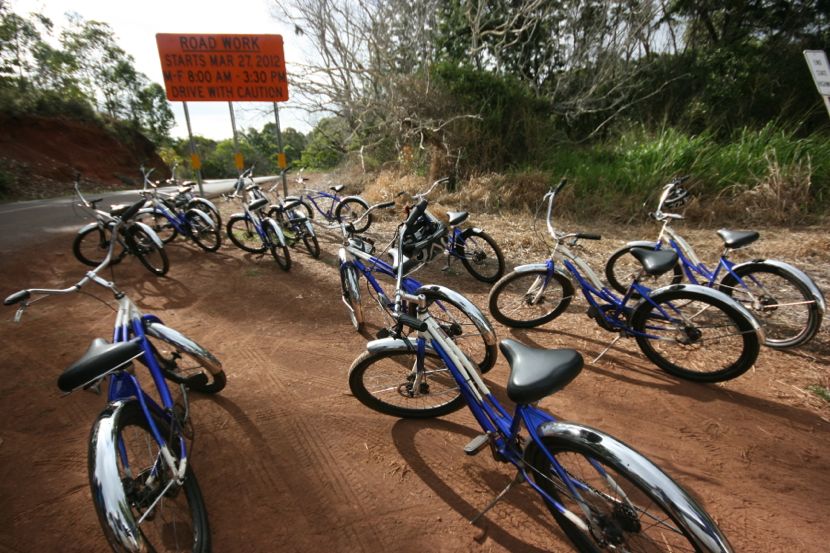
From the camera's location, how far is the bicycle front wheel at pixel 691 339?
7.71ft

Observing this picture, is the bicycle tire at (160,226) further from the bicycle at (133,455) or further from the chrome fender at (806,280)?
the chrome fender at (806,280)

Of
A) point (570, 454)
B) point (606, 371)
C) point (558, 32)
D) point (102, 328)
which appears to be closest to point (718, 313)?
point (606, 371)

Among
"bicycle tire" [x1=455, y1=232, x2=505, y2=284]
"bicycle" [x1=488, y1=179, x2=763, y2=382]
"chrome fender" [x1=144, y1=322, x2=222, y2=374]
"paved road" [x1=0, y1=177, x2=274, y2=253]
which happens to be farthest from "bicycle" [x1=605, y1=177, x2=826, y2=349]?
"paved road" [x1=0, y1=177, x2=274, y2=253]

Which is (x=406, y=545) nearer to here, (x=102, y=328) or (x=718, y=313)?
(x=718, y=313)

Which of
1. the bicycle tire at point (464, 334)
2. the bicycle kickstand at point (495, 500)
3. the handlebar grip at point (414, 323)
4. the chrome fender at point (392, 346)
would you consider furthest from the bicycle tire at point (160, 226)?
the bicycle kickstand at point (495, 500)

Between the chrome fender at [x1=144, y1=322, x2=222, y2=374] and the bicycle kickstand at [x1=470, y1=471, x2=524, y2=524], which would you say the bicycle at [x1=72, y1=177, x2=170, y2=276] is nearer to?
the chrome fender at [x1=144, y1=322, x2=222, y2=374]

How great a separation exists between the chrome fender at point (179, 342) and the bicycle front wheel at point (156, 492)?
21.0 inches

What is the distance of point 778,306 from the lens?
2777mm

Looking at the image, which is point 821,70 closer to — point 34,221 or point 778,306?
point 778,306

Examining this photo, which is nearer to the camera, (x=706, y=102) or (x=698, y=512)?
(x=698, y=512)

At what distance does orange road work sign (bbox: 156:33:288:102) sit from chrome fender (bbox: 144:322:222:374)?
230 inches

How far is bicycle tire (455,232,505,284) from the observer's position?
4.25m

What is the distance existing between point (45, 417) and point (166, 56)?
6.52 metres

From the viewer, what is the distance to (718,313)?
330cm
